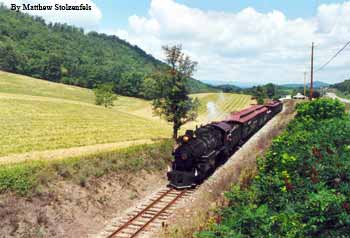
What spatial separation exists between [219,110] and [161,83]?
201ft

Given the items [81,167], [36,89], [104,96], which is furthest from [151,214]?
[36,89]

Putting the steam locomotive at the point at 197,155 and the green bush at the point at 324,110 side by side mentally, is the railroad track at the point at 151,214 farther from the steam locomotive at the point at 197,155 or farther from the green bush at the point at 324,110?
the green bush at the point at 324,110

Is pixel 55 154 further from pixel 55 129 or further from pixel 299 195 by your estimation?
pixel 299 195

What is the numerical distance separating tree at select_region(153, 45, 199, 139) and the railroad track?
50.4 ft

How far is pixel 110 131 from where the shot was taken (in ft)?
148

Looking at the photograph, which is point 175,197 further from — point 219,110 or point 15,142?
point 219,110

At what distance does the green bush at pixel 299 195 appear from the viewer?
9078 millimetres

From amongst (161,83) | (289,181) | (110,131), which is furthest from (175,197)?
(110,131)

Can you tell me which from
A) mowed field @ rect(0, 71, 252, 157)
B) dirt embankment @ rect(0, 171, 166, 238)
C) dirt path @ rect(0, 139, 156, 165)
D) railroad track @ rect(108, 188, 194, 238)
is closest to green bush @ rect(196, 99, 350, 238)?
railroad track @ rect(108, 188, 194, 238)

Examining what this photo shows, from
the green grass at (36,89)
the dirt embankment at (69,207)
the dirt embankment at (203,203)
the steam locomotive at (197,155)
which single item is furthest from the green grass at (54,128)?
the green grass at (36,89)

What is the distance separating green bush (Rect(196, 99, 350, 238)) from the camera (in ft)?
29.8

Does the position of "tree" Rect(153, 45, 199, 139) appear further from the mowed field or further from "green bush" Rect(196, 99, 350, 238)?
"green bush" Rect(196, 99, 350, 238)

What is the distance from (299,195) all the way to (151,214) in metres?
9.59

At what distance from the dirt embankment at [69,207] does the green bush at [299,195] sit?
27.0 feet
